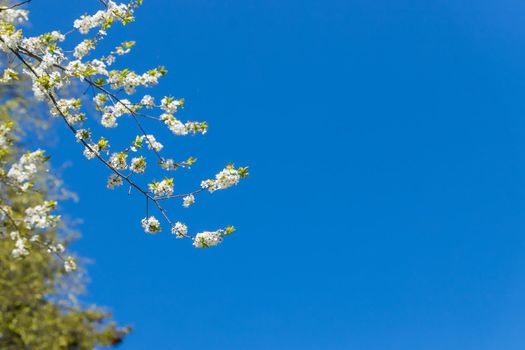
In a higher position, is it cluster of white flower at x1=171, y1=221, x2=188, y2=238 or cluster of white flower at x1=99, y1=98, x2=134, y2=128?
cluster of white flower at x1=99, y1=98, x2=134, y2=128

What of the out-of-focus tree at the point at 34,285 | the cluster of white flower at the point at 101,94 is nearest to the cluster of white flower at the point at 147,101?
the cluster of white flower at the point at 101,94

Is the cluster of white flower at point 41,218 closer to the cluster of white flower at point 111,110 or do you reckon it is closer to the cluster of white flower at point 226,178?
the cluster of white flower at point 111,110

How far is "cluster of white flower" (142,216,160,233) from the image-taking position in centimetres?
492

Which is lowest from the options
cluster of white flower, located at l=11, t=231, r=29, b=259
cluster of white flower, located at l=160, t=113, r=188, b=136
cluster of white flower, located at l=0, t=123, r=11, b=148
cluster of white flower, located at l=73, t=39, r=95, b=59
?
cluster of white flower, located at l=11, t=231, r=29, b=259

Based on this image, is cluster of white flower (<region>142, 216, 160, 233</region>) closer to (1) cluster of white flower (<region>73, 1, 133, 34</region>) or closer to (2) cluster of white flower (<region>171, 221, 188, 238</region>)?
(2) cluster of white flower (<region>171, 221, 188, 238</region>)

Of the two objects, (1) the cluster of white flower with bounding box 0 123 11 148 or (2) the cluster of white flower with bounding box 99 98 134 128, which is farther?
(1) the cluster of white flower with bounding box 0 123 11 148

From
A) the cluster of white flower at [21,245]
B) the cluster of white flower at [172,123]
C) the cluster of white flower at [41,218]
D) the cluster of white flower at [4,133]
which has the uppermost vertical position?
the cluster of white flower at [4,133]

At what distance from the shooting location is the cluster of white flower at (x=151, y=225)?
4918mm

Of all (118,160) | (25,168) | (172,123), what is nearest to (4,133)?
(25,168)

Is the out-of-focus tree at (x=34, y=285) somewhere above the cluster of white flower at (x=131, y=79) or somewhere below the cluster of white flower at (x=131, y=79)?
above

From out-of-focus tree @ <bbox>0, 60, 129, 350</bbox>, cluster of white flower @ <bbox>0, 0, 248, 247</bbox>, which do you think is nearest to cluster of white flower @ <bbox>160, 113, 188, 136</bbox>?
cluster of white flower @ <bbox>0, 0, 248, 247</bbox>

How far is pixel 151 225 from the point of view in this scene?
4938mm

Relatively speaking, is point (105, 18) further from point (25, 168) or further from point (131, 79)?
point (25, 168)

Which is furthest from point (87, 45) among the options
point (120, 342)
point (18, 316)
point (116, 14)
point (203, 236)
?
point (120, 342)
